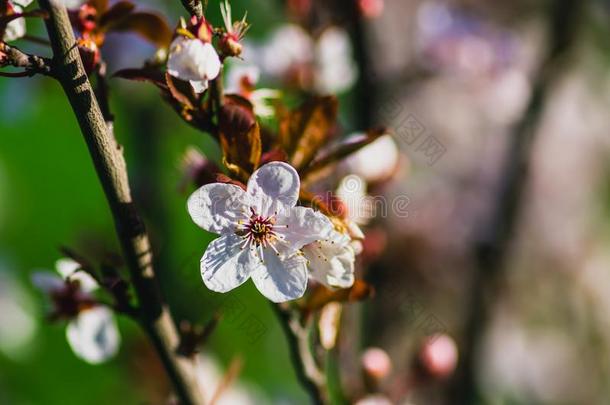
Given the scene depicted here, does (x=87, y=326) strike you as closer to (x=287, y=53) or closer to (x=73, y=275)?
(x=73, y=275)

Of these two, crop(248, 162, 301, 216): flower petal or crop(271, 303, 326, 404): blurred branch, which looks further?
crop(271, 303, 326, 404): blurred branch

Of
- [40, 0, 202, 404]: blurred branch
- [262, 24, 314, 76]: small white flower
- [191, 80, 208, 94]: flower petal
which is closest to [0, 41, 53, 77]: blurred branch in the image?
[40, 0, 202, 404]: blurred branch

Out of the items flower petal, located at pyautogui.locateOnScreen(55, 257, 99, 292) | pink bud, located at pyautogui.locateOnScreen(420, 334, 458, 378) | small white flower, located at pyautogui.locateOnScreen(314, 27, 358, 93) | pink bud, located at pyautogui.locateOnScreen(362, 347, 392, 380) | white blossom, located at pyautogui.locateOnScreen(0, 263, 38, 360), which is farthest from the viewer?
white blossom, located at pyautogui.locateOnScreen(0, 263, 38, 360)

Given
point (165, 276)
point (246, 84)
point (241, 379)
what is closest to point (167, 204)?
point (165, 276)

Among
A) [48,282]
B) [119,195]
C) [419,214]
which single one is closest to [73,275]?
[48,282]

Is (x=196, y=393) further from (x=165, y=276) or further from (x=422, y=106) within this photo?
(x=422, y=106)

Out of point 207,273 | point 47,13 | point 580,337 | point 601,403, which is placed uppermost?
point 47,13

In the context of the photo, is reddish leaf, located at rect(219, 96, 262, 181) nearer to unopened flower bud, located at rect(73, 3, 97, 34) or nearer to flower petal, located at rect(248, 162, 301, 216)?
flower petal, located at rect(248, 162, 301, 216)
